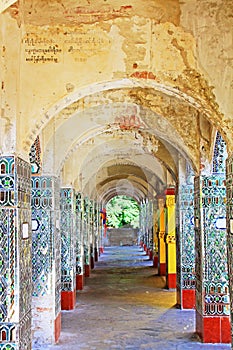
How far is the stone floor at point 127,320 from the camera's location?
24.9 feet

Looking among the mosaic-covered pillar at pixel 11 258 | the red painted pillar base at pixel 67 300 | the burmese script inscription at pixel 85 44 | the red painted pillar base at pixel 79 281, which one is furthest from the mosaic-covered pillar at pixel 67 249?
the burmese script inscription at pixel 85 44

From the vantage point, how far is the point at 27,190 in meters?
5.61

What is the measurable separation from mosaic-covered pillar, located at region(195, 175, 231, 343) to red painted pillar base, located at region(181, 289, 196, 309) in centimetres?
228

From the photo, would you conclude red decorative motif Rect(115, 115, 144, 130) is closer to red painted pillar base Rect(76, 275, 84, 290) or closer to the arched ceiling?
the arched ceiling

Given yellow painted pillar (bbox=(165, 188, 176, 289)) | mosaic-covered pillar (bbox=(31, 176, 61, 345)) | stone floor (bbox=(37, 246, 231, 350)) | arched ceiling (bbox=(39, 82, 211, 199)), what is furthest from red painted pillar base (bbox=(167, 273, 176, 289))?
mosaic-covered pillar (bbox=(31, 176, 61, 345))

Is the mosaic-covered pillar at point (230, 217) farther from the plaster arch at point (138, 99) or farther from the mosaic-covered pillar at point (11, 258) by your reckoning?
the mosaic-covered pillar at point (11, 258)

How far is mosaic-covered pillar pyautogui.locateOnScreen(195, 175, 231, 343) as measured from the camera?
752 cm

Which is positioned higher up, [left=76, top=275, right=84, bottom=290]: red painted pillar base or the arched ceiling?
the arched ceiling

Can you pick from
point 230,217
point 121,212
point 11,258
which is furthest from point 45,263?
point 121,212

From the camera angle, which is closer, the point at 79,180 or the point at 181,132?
the point at 181,132

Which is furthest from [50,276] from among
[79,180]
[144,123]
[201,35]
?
[79,180]

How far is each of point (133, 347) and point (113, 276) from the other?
8.78m

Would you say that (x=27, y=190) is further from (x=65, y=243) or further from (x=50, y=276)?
(x=65, y=243)

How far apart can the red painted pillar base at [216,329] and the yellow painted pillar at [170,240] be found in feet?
16.1
